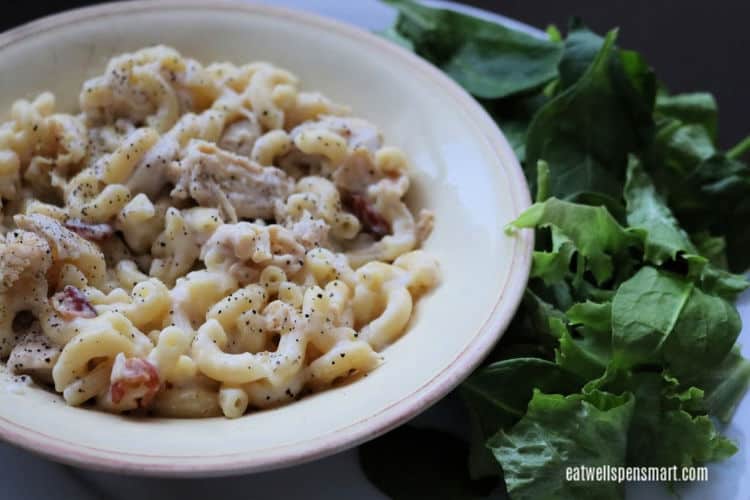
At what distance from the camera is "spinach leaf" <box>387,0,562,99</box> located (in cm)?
250

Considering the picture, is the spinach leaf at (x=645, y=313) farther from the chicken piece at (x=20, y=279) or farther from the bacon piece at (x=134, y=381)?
the chicken piece at (x=20, y=279)

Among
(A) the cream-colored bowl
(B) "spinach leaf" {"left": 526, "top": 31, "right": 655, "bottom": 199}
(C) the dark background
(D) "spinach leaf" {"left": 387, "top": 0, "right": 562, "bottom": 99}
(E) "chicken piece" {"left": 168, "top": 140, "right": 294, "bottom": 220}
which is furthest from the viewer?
(C) the dark background

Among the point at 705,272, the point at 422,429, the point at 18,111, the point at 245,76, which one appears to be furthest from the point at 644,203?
the point at 18,111

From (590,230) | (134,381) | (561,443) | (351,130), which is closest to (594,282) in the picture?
(590,230)

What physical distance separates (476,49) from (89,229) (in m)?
1.23

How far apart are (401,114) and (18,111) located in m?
0.90

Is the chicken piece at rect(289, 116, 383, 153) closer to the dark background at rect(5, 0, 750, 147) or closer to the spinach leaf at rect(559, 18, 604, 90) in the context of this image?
the spinach leaf at rect(559, 18, 604, 90)

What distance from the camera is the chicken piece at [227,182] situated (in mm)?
1946

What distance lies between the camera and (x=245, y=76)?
226 centimetres

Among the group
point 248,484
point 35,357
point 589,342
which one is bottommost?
point 248,484

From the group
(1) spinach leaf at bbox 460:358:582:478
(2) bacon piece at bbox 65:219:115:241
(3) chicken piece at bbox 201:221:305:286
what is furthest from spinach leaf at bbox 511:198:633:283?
(2) bacon piece at bbox 65:219:115:241

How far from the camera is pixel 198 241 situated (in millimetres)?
1890

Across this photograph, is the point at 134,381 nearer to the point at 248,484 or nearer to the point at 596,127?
the point at 248,484

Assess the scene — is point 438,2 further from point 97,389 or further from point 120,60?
point 97,389
